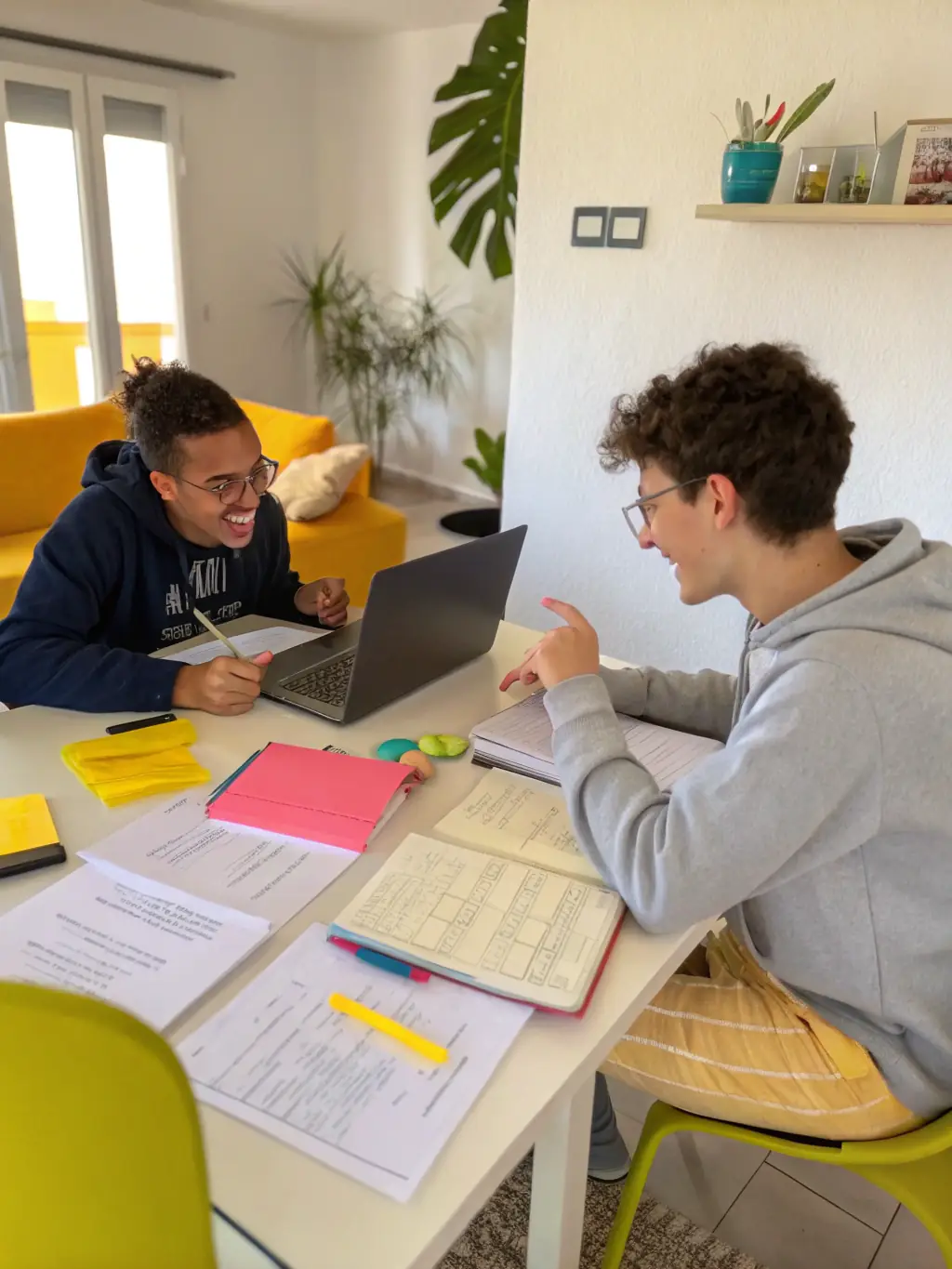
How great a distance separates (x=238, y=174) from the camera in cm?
516

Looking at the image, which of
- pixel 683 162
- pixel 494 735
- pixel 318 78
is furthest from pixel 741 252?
pixel 318 78

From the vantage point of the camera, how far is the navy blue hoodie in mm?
1234

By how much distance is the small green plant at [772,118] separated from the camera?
6.28ft

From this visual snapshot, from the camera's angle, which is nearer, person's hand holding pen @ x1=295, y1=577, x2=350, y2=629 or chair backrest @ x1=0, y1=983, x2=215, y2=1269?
chair backrest @ x1=0, y1=983, x2=215, y2=1269

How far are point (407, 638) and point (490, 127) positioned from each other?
100 inches

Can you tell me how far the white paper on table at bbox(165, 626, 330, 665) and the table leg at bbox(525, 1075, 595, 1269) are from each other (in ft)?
2.63

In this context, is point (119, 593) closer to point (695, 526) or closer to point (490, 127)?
point (695, 526)

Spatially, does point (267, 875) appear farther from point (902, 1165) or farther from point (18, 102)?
point (18, 102)

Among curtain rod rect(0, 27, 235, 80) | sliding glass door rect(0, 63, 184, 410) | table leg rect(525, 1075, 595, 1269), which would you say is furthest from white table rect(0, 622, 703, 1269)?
curtain rod rect(0, 27, 235, 80)

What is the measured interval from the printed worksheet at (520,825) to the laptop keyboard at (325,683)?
28 cm

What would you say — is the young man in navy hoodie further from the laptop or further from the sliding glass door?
the sliding glass door

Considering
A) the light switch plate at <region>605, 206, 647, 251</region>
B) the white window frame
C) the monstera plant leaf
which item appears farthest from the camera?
the white window frame

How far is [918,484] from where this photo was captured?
2135 mm

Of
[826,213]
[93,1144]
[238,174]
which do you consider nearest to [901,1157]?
[93,1144]
